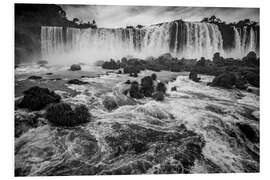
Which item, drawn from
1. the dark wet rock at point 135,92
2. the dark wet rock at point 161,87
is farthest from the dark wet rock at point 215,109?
the dark wet rock at point 135,92

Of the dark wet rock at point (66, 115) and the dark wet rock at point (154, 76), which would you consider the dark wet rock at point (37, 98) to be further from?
the dark wet rock at point (154, 76)

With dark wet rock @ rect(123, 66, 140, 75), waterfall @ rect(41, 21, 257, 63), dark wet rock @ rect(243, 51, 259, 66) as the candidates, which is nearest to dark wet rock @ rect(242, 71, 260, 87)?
dark wet rock @ rect(243, 51, 259, 66)

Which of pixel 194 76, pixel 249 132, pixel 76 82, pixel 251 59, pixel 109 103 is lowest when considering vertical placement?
pixel 249 132

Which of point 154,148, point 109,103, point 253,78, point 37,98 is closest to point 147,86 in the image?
point 109,103

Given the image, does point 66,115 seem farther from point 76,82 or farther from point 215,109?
point 215,109

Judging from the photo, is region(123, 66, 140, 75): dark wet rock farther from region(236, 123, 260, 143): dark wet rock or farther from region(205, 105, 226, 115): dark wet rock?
region(236, 123, 260, 143): dark wet rock
